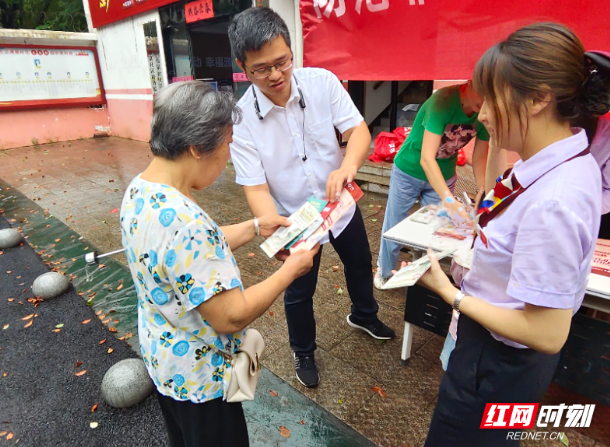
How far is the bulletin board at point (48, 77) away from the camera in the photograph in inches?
426

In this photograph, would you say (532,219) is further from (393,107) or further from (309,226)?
(393,107)

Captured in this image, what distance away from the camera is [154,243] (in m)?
1.11

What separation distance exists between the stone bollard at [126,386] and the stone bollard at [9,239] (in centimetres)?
345

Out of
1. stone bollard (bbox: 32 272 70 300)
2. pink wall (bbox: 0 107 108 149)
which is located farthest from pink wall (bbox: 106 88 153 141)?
stone bollard (bbox: 32 272 70 300)

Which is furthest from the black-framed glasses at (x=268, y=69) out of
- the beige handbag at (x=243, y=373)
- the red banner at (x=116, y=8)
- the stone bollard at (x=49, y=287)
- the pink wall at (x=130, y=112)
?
the pink wall at (x=130, y=112)

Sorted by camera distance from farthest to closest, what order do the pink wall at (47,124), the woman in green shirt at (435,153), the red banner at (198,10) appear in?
the pink wall at (47,124) → the red banner at (198,10) → the woman in green shirt at (435,153)

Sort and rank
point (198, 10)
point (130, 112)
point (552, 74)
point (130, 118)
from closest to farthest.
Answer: point (552, 74) → point (198, 10) → point (130, 112) → point (130, 118)

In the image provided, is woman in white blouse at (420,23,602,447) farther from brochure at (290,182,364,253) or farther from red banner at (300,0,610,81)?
red banner at (300,0,610,81)

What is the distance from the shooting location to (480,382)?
49.3 inches

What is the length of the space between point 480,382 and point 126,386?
2123 mm

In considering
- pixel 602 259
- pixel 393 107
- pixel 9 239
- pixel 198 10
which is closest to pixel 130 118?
pixel 198 10

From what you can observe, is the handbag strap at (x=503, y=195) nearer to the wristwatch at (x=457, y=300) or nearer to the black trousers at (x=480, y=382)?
the wristwatch at (x=457, y=300)

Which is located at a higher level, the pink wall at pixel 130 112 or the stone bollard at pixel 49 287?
the pink wall at pixel 130 112

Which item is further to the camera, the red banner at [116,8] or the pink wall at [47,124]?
the pink wall at [47,124]
